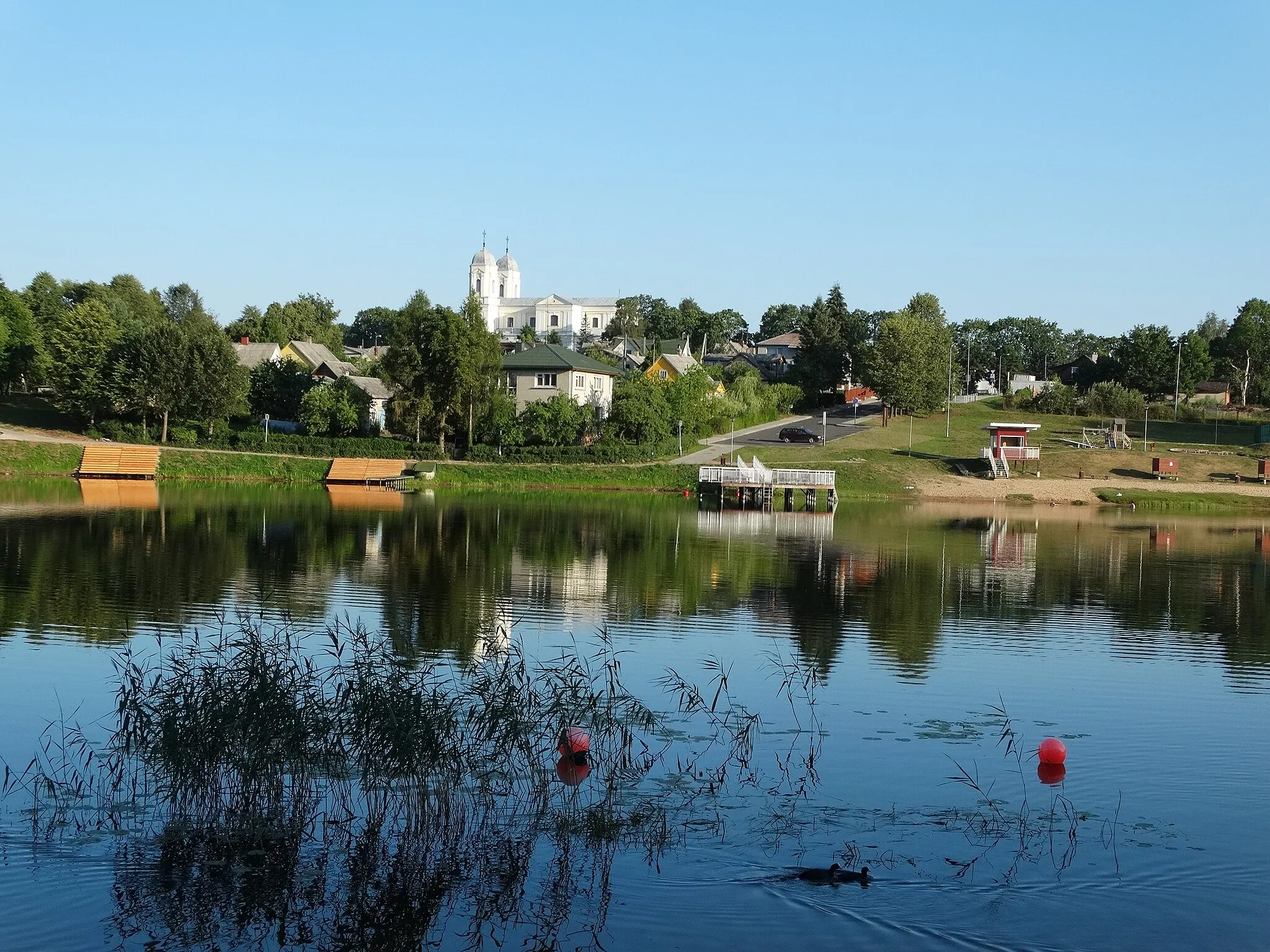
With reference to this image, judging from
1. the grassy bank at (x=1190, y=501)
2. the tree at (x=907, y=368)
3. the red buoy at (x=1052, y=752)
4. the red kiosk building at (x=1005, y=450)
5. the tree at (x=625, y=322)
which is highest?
the tree at (x=625, y=322)

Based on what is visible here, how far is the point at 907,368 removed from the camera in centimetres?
9975

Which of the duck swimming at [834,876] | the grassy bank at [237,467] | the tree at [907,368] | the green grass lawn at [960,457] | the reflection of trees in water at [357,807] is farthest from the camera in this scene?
the tree at [907,368]

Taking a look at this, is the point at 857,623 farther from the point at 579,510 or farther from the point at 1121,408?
the point at 1121,408

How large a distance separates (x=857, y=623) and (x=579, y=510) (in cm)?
3118

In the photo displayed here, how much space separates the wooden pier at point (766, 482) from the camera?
68438 mm

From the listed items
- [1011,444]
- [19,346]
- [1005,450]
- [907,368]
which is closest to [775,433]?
[907,368]

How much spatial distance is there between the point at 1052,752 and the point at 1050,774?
0.38 m

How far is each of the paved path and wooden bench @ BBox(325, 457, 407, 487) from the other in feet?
60.6

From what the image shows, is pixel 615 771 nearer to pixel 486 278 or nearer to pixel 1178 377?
pixel 1178 377

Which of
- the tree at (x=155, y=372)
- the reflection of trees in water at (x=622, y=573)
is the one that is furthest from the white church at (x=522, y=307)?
the reflection of trees in water at (x=622, y=573)

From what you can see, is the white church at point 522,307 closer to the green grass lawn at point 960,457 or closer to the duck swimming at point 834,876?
the green grass lawn at point 960,457

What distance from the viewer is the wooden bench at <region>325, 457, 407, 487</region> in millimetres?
71500

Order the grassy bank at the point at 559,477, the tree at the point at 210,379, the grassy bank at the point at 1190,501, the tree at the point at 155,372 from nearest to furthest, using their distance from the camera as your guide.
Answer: the grassy bank at the point at 1190,501 < the grassy bank at the point at 559,477 < the tree at the point at 155,372 < the tree at the point at 210,379

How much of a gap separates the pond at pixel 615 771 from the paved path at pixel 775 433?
49.1 metres
